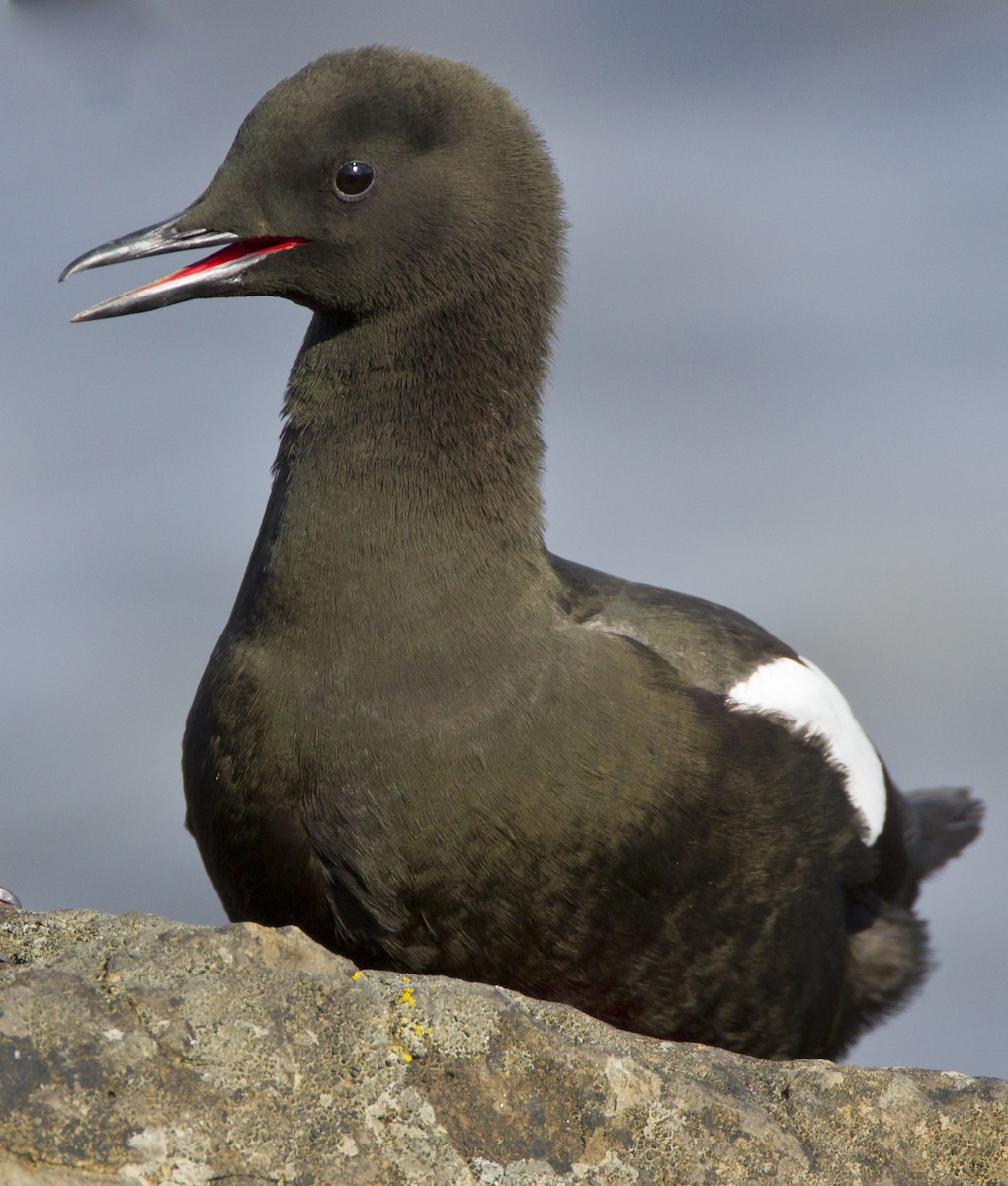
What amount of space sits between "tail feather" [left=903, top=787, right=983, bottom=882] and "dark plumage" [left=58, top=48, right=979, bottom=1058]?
1571 millimetres

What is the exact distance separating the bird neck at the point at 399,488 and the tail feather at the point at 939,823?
2.42 m

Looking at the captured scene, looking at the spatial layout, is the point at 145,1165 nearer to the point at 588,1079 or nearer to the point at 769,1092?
the point at 588,1079

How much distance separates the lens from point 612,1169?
247 centimetres

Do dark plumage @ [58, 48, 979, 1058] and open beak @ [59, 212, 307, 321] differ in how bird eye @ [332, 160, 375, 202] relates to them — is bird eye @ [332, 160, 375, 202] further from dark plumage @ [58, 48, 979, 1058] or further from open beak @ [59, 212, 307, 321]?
open beak @ [59, 212, 307, 321]

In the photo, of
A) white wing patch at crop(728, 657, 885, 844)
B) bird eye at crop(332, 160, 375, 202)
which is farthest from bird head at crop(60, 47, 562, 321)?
white wing patch at crop(728, 657, 885, 844)

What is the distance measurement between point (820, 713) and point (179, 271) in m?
2.24

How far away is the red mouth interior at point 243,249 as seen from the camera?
4.15 metres

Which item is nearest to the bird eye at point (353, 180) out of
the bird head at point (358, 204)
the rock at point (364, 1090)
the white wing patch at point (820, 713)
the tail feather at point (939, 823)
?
the bird head at point (358, 204)

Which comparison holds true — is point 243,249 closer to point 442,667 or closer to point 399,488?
point 399,488

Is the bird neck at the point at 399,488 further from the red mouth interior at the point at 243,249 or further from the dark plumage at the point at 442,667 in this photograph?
the red mouth interior at the point at 243,249

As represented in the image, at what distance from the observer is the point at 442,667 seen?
391 centimetres

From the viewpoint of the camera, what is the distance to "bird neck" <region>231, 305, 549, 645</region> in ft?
13.2

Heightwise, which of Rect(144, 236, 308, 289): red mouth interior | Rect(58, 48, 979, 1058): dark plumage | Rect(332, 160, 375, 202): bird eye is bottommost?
Rect(58, 48, 979, 1058): dark plumage

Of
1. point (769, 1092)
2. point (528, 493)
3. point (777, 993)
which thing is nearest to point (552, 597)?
point (528, 493)
